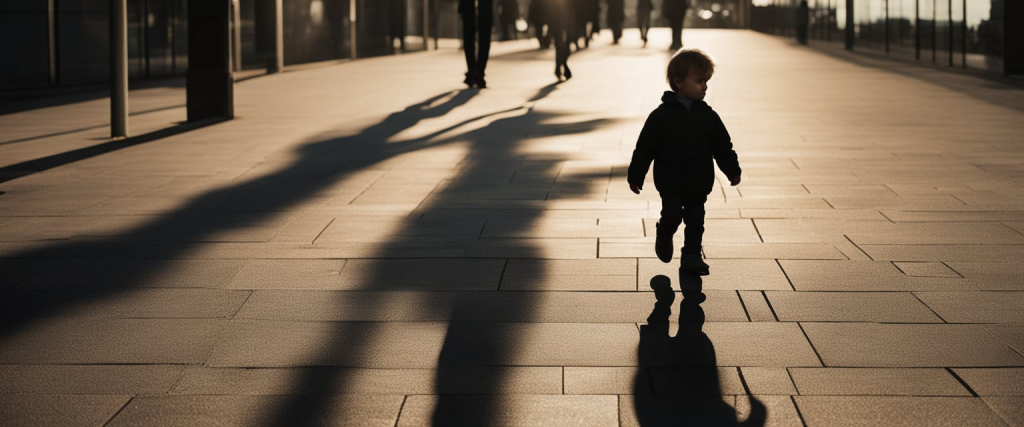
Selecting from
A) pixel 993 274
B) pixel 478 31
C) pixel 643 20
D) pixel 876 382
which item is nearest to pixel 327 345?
pixel 876 382

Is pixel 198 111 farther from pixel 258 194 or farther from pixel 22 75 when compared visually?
pixel 22 75

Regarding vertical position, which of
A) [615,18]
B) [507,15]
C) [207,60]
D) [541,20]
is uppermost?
[507,15]

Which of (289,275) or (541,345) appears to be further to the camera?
(289,275)

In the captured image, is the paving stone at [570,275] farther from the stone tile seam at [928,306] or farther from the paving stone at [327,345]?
the stone tile seam at [928,306]

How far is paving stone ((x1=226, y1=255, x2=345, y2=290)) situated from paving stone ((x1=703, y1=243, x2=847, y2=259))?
5.60 feet

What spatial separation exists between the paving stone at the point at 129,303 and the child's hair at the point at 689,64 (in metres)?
1.94

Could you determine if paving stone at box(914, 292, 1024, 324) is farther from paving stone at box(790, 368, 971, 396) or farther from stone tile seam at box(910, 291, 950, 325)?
paving stone at box(790, 368, 971, 396)

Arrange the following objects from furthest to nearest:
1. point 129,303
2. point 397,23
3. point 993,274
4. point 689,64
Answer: point 397,23 → point 993,274 → point 689,64 → point 129,303

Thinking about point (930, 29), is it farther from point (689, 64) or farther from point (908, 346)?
point (908, 346)

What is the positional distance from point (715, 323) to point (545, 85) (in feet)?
44.8

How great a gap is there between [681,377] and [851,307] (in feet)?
3.98

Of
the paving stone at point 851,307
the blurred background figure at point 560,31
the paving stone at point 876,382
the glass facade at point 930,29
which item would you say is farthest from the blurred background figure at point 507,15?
the paving stone at point 876,382

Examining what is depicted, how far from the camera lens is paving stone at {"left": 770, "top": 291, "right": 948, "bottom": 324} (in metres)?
4.71

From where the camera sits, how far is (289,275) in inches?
221
